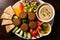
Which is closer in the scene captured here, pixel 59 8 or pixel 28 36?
pixel 28 36

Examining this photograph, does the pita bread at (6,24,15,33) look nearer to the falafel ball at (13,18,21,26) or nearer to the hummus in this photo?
the falafel ball at (13,18,21,26)

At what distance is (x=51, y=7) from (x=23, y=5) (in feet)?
0.53

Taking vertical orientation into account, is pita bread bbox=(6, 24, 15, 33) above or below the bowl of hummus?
below

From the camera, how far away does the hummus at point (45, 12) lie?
1.18 metres

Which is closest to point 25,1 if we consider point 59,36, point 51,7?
point 51,7

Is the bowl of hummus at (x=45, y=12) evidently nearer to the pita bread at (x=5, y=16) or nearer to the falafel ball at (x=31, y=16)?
the falafel ball at (x=31, y=16)

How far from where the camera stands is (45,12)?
3.91 ft

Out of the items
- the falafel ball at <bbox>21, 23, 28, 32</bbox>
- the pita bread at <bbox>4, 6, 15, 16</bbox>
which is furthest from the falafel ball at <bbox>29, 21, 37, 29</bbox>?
the pita bread at <bbox>4, 6, 15, 16</bbox>

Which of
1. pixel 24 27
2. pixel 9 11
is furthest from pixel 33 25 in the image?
pixel 9 11

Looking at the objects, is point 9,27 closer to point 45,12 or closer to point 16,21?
point 16,21

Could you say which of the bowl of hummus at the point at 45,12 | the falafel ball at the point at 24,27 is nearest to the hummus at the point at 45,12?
the bowl of hummus at the point at 45,12

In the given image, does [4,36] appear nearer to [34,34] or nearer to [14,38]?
[14,38]

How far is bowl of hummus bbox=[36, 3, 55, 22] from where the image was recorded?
118 centimetres

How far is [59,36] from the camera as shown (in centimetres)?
122
